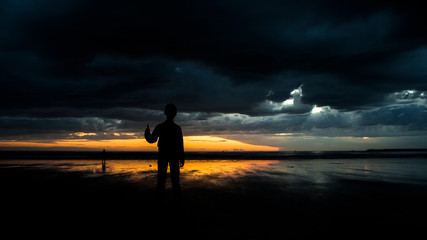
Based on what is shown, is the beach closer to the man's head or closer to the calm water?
the man's head

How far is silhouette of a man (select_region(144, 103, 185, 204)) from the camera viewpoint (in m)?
6.24

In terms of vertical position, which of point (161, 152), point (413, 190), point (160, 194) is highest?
point (161, 152)

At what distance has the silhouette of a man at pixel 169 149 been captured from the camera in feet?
20.5

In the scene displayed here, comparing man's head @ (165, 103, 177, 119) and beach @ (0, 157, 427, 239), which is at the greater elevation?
man's head @ (165, 103, 177, 119)

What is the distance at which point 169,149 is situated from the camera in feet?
20.6

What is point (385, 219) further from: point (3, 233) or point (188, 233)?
point (3, 233)

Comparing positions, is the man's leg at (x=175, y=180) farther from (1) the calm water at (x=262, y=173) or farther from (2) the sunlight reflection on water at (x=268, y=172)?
(2) the sunlight reflection on water at (x=268, y=172)

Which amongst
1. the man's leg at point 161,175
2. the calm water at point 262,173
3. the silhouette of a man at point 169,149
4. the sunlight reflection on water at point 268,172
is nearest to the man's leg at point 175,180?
the silhouette of a man at point 169,149

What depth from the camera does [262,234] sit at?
15.3 feet

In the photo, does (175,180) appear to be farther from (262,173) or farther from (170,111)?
(262,173)

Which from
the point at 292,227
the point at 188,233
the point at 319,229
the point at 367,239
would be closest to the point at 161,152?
the point at 188,233

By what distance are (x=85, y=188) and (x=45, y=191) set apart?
1468mm

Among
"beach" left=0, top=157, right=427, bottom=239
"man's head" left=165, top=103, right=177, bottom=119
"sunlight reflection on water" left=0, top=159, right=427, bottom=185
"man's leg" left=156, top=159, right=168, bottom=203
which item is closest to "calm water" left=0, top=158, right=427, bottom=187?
"sunlight reflection on water" left=0, top=159, right=427, bottom=185

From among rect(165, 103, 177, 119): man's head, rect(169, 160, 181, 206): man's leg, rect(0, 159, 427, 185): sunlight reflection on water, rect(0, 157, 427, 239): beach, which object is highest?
rect(165, 103, 177, 119): man's head
